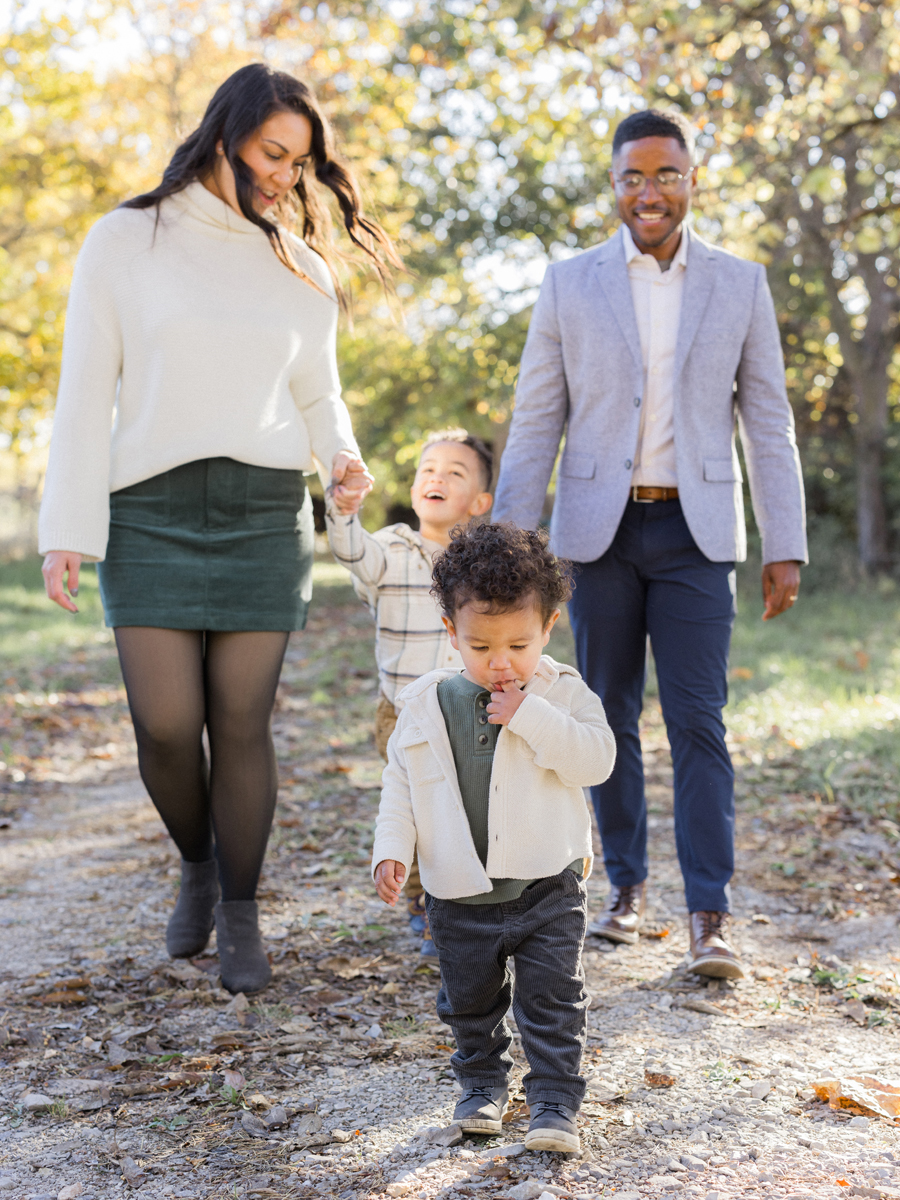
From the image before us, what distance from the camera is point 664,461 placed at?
12.0 feet

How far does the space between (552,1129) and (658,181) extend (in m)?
2.68

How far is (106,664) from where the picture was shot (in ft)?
32.9

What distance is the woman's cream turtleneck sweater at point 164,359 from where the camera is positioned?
3.23 metres

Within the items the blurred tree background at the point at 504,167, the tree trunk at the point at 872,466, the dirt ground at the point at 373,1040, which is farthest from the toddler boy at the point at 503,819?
the tree trunk at the point at 872,466

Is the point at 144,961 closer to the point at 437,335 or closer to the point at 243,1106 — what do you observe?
the point at 243,1106

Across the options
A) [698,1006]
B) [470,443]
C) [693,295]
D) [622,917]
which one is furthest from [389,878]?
[693,295]

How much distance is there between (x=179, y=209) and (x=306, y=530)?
1.02 m

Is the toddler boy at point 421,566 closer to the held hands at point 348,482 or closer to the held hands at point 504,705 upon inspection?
the held hands at point 348,482

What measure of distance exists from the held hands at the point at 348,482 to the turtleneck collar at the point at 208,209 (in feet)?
2.45

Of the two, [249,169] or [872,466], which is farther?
[872,466]

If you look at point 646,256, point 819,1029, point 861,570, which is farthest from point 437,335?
point 819,1029

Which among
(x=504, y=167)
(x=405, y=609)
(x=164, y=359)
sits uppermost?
(x=504, y=167)

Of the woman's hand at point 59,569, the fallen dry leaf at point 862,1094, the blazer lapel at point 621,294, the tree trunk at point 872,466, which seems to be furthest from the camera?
the tree trunk at point 872,466

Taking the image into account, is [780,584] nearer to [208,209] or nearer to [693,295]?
[693,295]
